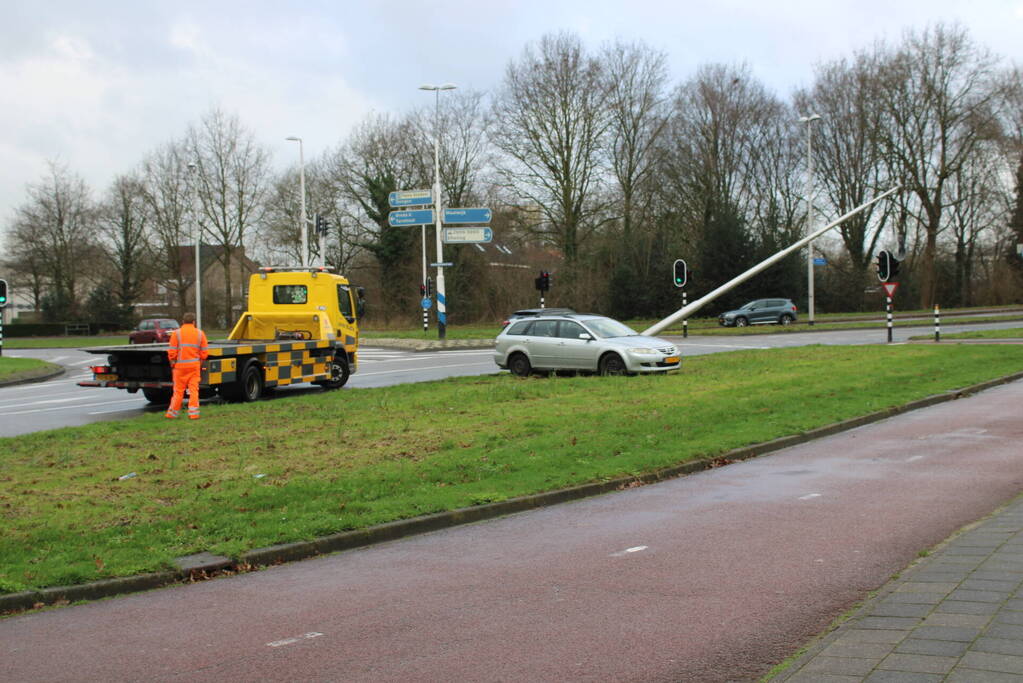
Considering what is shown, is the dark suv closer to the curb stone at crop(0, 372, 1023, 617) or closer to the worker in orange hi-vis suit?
the worker in orange hi-vis suit

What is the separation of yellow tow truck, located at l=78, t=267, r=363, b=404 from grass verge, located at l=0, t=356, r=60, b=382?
1089cm

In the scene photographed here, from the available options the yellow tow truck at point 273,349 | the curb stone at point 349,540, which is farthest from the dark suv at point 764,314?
the curb stone at point 349,540

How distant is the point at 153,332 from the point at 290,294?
26.9m

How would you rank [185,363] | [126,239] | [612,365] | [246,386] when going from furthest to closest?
[126,239], [612,365], [246,386], [185,363]

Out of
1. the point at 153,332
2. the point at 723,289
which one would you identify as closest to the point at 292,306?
the point at 723,289

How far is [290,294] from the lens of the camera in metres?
21.0

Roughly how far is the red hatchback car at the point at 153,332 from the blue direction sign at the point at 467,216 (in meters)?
13.6

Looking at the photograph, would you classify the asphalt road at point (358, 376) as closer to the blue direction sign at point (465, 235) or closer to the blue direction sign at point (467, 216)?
the blue direction sign at point (465, 235)

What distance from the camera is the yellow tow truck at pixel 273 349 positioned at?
16797mm

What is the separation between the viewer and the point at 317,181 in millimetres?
61312


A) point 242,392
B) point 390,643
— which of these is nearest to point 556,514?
point 390,643

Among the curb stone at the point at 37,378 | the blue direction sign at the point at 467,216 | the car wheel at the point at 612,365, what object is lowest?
the curb stone at the point at 37,378

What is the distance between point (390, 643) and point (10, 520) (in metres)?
4.24

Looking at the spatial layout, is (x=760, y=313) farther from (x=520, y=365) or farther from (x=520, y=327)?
(x=520, y=365)
